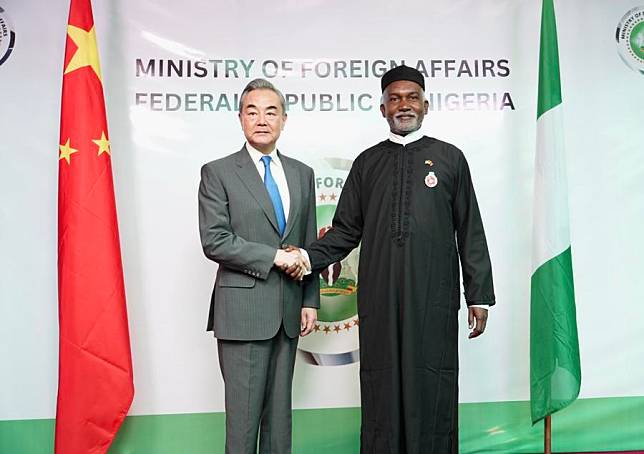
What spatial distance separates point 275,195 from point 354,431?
1479 mm

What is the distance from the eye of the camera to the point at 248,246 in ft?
7.95

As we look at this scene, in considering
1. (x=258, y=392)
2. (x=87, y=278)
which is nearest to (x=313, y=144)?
(x=87, y=278)

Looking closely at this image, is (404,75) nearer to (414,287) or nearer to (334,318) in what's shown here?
(414,287)

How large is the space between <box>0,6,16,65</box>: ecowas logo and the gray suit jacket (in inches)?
59.9

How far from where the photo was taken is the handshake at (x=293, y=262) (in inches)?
96.2

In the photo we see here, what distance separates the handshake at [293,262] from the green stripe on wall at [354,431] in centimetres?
116

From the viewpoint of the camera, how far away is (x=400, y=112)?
2.64 m

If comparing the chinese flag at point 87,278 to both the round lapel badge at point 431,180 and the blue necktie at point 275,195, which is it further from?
the round lapel badge at point 431,180

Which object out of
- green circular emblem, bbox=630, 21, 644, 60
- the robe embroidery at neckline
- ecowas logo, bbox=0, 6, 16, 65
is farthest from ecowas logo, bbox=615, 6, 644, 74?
ecowas logo, bbox=0, 6, 16, 65

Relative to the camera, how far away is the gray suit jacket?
2.43 m

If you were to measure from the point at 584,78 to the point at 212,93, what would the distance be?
1991 millimetres

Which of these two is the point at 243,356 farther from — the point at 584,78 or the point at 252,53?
the point at 584,78

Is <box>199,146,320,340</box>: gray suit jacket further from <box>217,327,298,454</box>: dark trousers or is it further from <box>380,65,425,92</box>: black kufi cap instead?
<box>380,65,425,92</box>: black kufi cap

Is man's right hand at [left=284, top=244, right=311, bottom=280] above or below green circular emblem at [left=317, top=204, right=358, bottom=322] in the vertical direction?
above
